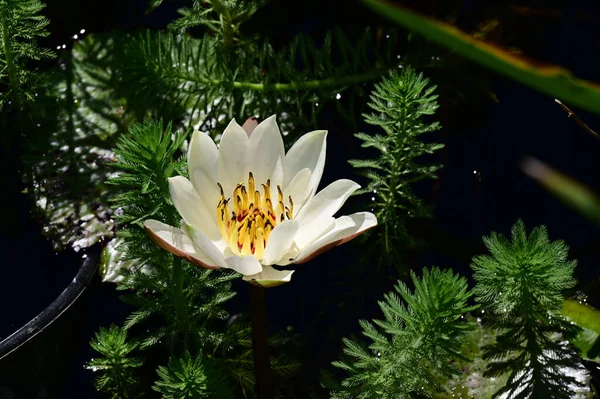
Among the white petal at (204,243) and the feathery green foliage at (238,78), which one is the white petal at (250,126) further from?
the feathery green foliage at (238,78)

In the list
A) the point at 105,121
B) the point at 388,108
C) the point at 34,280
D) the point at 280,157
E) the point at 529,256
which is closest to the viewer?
the point at 529,256

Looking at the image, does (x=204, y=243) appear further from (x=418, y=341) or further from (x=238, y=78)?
(x=238, y=78)

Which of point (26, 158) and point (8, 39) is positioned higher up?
point (8, 39)

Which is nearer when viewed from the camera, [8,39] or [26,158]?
[8,39]

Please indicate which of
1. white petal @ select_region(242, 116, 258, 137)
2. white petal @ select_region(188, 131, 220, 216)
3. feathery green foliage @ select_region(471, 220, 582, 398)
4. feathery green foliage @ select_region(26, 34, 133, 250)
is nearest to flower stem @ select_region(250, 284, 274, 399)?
white petal @ select_region(188, 131, 220, 216)

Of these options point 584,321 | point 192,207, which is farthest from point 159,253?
point 584,321

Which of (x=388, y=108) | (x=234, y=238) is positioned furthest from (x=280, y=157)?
(x=388, y=108)

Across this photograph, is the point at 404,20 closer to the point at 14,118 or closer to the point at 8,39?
the point at 8,39
